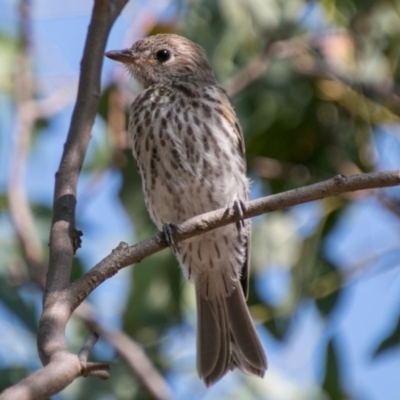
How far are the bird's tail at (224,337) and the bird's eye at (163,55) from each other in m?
0.93

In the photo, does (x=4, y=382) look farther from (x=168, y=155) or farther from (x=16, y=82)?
(x=16, y=82)

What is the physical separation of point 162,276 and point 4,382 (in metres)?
0.81

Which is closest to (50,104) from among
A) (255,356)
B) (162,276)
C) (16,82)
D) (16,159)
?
(16,82)

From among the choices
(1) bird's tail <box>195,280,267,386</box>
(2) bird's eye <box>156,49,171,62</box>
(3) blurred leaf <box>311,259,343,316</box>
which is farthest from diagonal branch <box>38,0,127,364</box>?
(3) blurred leaf <box>311,259,343,316</box>

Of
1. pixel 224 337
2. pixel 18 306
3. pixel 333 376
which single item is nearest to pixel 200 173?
pixel 224 337

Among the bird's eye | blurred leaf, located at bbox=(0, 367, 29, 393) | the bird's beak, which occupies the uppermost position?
the bird's eye

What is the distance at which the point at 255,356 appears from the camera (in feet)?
12.4

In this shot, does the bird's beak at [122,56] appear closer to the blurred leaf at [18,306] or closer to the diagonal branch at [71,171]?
the blurred leaf at [18,306]

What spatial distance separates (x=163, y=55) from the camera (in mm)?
4195

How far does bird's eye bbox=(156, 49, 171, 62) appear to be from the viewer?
4191 mm

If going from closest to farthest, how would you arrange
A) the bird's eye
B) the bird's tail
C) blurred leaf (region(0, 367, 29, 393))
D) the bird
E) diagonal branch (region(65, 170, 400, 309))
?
diagonal branch (region(65, 170, 400, 309))
the bird
blurred leaf (region(0, 367, 29, 393))
the bird's tail
the bird's eye

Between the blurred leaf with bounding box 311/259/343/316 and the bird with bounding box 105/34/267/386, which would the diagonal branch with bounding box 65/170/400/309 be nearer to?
the bird with bounding box 105/34/267/386

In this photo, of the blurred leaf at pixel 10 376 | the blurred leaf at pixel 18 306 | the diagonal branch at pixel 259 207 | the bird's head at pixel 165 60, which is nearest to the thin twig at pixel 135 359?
the blurred leaf at pixel 18 306

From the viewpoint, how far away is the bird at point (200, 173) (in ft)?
11.6
